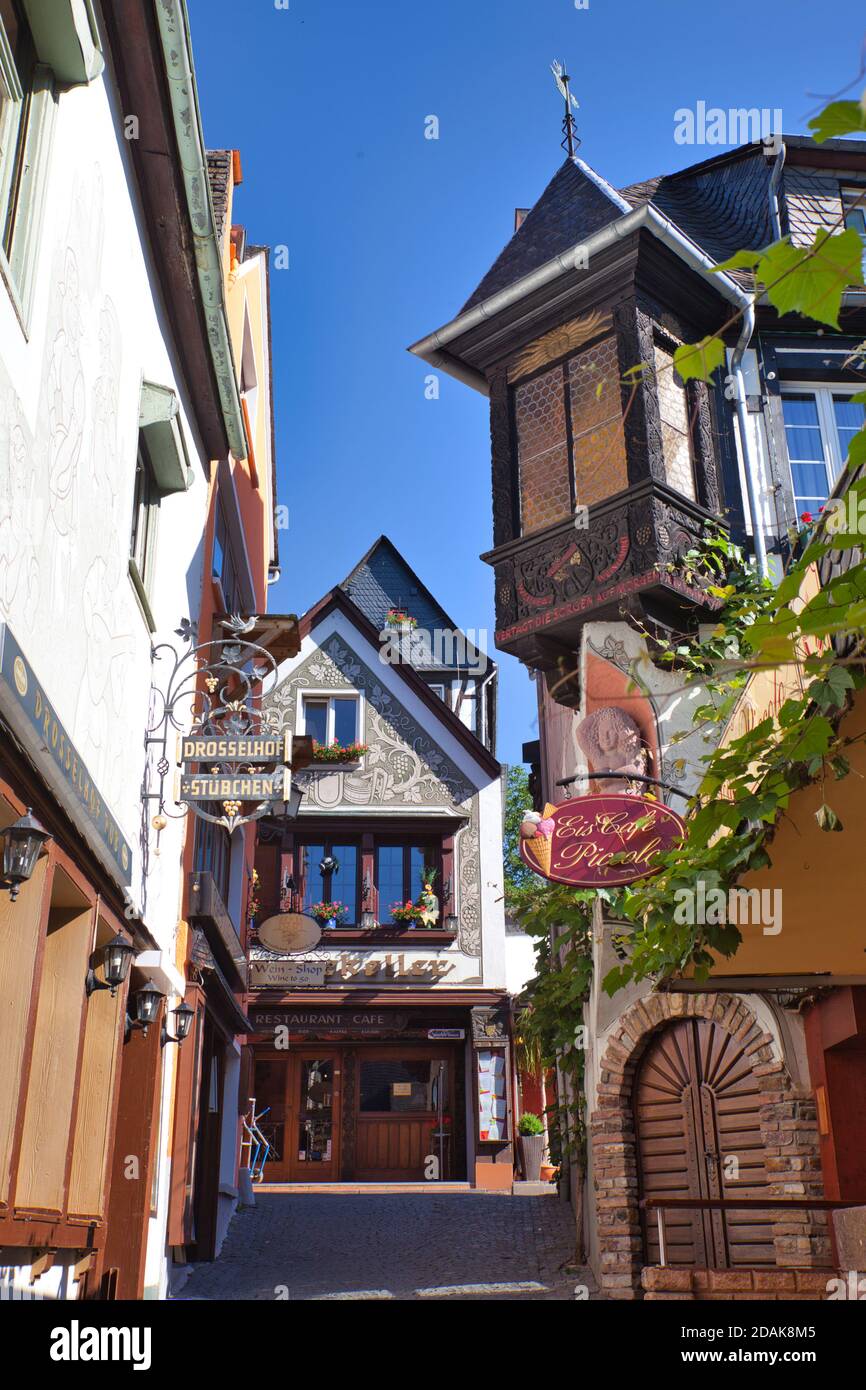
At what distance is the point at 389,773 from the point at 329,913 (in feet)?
8.80

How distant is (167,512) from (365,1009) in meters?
13.7

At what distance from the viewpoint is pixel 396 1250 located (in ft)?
44.2

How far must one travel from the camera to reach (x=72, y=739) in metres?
6.30

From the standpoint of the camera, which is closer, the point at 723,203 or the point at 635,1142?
the point at 635,1142

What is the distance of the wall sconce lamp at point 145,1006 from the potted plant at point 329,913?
13.5 m

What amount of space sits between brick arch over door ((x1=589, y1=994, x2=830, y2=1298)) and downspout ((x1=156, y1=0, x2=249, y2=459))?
20.8ft

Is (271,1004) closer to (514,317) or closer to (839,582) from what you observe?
(514,317)

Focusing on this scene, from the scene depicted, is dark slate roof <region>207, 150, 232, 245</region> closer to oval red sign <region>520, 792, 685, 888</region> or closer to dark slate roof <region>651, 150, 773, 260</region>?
dark slate roof <region>651, 150, 773, 260</region>

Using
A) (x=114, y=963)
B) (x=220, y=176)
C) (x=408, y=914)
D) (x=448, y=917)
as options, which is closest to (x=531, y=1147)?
(x=448, y=917)

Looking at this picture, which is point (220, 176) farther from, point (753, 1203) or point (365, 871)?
point (365, 871)

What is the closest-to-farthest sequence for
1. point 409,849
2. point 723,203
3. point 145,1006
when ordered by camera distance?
1. point 145,1006
2. point 723,203
3. point 409,849

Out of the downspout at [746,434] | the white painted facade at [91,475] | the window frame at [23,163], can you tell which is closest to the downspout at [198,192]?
the white painted facade at [91,475]

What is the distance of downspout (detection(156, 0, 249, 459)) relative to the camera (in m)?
7.53
